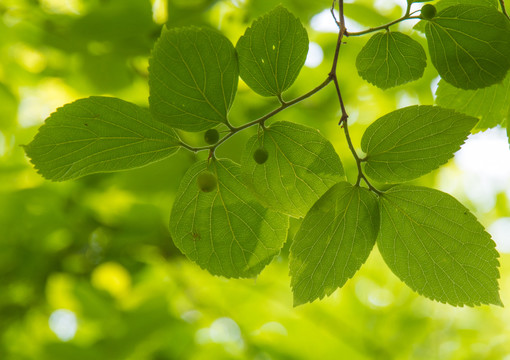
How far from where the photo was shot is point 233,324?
247 cm

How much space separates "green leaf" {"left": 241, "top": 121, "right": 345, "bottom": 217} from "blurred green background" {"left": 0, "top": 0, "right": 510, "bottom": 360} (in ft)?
3.07

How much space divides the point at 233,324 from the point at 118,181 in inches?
37.6

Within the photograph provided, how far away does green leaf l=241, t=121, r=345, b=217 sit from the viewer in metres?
0.94

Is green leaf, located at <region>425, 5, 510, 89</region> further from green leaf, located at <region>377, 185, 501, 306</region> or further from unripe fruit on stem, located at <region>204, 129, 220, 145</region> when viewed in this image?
unripe fruit on stem, located at <region>204, 129, 220, 145</region>

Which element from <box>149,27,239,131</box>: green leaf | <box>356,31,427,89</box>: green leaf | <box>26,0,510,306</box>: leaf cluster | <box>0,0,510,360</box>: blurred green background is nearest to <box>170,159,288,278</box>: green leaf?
<box>26,0,510,306</box>: leaf cluster

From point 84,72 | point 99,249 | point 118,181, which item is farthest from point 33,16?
point 99,249

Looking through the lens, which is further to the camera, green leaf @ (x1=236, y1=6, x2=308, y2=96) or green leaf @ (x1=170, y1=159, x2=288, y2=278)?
green leaf @ (x1=170, y1=159, x2=288, y2=278)

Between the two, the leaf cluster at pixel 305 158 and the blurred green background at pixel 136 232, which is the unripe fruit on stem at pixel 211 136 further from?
the blurred green background at pixel 136 232

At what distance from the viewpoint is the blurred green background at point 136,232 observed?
209cm

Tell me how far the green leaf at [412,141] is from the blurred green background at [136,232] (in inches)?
38.6

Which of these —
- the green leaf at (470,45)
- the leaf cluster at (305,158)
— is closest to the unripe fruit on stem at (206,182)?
the leaf cluster at (305,158)

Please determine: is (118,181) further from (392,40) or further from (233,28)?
(392,40)

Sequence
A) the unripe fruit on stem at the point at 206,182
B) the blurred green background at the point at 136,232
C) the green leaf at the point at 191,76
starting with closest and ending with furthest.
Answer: the green leaf at the point at 191,76
the unripe fruit on stem at the point at 206,182
the blurred green background at the point at 136,232

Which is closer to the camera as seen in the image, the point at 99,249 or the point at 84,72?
the point at 84,72
